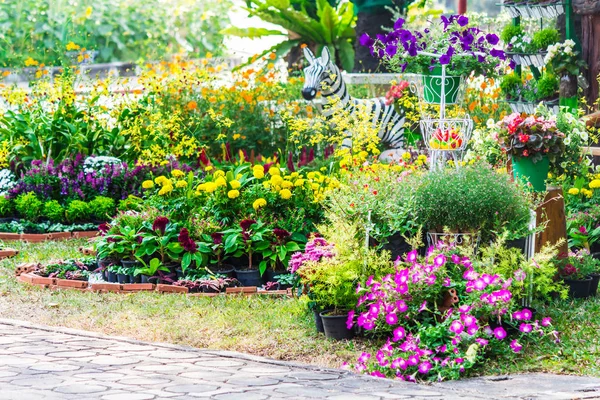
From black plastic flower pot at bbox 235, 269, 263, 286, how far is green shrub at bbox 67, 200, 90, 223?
3.09 meters

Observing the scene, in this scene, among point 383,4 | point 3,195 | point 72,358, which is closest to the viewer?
point 72,358

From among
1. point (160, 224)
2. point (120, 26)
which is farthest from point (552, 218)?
point (120, 26)

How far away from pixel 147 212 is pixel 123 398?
386 centimetres

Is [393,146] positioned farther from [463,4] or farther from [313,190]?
[463,4]

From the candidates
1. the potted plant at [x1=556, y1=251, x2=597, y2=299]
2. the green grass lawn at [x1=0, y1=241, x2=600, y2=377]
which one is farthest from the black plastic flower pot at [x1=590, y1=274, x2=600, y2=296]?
the green grass lawn at [x1=0, y1=241, x2=600, y2=377]

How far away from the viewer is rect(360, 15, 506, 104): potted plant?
26.8 ft

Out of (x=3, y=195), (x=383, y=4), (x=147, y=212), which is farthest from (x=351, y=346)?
(x=383, y=4)

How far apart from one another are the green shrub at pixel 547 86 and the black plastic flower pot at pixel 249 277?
17.0ft

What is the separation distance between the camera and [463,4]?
816 inches

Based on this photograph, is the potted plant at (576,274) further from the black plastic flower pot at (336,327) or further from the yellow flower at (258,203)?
the yellow flower at (258,203)

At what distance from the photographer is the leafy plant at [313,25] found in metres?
19.7

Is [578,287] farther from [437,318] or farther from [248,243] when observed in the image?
[248,243]

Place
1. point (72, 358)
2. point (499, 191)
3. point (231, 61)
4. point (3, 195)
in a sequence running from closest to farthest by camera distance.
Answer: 1. point (72, 358)
2. point (499, 191)
3. point (3, 195)
4. point (231, 61)

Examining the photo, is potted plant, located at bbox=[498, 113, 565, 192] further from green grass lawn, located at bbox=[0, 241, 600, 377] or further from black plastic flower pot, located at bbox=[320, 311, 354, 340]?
black plastic flower pot, located at bbox=[320, 311, 354, 340]
